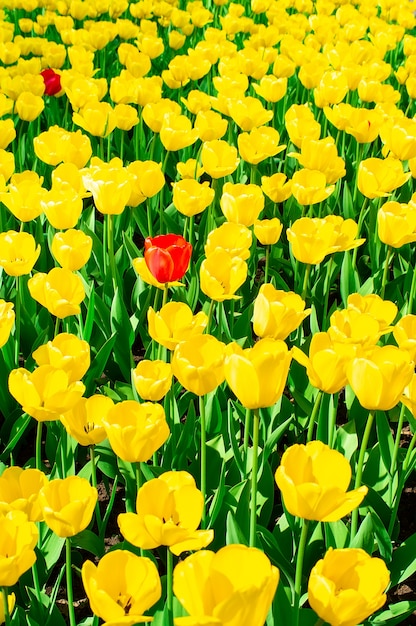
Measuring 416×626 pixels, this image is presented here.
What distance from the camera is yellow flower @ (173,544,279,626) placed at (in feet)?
3.26

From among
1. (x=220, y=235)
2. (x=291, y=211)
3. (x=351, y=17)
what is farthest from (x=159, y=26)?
(x=220, y=235)

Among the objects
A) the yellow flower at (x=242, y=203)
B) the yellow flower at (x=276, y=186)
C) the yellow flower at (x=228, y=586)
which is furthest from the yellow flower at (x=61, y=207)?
the yellow flower at (x=228, y=586)

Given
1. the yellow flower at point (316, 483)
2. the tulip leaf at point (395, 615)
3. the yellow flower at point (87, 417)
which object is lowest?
the tulip leaf at point (395, 615)

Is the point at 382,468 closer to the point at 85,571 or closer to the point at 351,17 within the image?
the point at 85,571

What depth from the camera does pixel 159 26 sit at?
20.3 feet

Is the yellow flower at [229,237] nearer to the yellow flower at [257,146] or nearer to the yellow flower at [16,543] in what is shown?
the yellow flower at [257,146]

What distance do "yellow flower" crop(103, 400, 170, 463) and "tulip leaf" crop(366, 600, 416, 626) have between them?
2.08 feet

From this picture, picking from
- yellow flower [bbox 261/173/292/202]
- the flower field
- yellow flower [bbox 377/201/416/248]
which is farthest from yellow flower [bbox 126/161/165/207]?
yellow flower [bbox 377/201/416/248]

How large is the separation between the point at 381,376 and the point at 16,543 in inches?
26.6

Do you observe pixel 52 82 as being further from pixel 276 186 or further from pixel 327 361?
pixel 327 361

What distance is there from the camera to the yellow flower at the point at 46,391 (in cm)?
157

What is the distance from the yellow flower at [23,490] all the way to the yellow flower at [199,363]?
0.32 m

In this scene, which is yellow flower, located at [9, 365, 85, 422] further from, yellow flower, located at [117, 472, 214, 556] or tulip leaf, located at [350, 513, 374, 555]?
tulip leaf, located at [350, 513, 374, 555]

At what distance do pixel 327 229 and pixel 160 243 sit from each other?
1.48 ft
